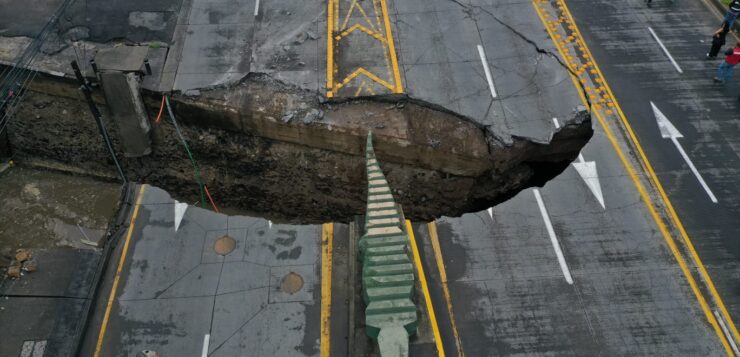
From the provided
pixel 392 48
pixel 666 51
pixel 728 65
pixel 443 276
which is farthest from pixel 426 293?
pixel 666 51

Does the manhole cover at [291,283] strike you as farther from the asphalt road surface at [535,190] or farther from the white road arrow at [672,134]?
the white road arrow at [672,134]

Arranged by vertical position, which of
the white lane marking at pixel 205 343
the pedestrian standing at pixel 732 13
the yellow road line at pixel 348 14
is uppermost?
the pedestrian standing at pixel 732 13

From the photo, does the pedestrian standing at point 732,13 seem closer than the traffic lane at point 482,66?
No

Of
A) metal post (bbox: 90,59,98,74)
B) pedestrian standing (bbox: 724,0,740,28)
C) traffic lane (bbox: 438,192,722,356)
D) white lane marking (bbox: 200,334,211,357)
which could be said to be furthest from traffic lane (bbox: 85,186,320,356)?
pedestrian standing (bbox: 724,0,740,28)

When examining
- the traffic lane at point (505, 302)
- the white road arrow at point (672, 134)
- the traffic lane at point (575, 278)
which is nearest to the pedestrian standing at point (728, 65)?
the white road arrow at point (672, 134)

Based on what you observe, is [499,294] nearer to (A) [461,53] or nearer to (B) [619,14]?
(A) [461,53]

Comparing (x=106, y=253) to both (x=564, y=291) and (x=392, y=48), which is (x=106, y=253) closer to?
(x=392, y=48)
